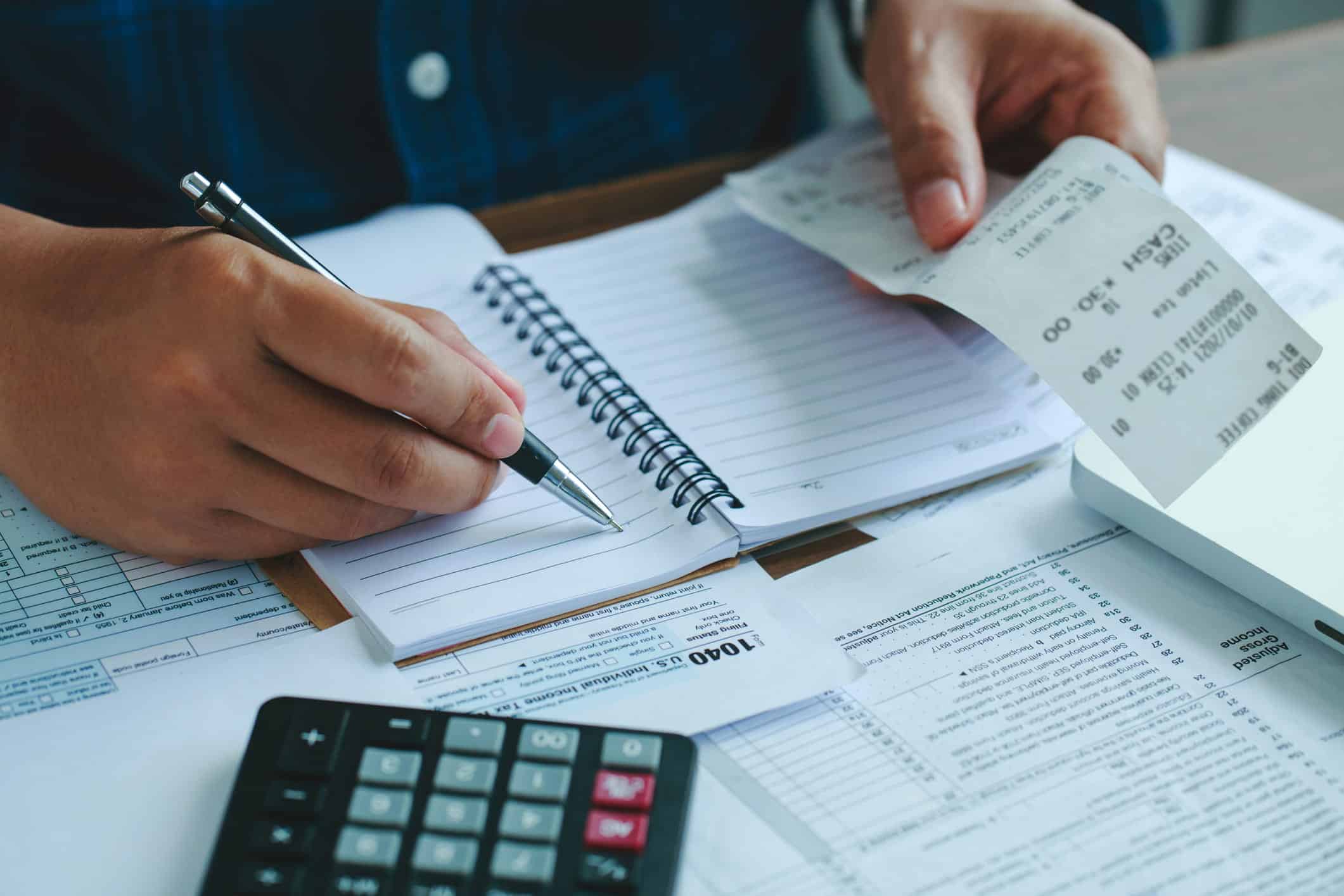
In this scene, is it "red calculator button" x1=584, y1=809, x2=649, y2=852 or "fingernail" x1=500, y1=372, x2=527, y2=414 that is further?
"fingernail" x1=500, y1=372, x2=527, y2=414

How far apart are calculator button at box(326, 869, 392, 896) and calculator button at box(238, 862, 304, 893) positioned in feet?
0.04

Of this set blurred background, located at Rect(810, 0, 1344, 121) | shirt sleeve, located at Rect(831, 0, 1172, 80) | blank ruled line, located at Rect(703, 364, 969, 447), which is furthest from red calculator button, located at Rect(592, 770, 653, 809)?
blurred background, located at Rect(810, 0, 1344, 121)

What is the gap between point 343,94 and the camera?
81 cm

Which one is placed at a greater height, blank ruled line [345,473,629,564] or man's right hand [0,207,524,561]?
man's right hand [0,207,524,561]

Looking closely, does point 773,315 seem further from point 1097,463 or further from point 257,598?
point 257,598

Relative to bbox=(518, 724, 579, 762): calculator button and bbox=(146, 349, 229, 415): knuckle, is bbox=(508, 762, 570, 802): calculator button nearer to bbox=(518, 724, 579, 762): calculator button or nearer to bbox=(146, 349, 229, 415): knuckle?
bbox=(518, 724, 579, 762): calculator button

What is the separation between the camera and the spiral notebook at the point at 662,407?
504 mm

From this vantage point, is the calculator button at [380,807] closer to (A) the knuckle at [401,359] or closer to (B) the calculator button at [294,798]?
(B) the calculator button at [294,798]

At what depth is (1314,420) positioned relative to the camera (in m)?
0.55

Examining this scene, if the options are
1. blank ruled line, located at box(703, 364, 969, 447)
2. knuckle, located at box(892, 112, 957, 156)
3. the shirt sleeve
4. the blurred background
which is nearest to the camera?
blank ruled line, located at box(703, 364, 969, 447)

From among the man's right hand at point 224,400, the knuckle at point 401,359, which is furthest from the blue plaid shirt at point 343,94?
the knuckle at point 401,359

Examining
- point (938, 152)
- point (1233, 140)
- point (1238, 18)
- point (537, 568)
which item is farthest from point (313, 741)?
point (1238, 18)

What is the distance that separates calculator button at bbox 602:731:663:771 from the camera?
40cm

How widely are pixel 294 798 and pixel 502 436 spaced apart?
0.18 metres
